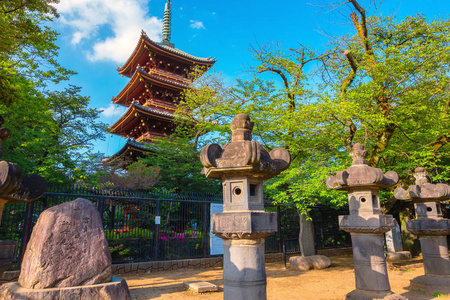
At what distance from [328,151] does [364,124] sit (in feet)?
7.33

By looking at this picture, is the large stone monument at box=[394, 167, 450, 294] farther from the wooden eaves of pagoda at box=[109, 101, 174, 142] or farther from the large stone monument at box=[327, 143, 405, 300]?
the wooden eaves of pagoda at box=[109, 101, 174, 142]

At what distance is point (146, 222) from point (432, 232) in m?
8.76

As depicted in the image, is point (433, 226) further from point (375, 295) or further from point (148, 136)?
point (148, 136)

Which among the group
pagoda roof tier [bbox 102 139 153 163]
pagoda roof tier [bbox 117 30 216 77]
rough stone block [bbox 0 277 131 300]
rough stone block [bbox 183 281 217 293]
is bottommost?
rough stone block [bbox 183 281 217 293]

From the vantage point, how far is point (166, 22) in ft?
98.9

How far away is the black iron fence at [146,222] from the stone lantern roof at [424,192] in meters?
6.51

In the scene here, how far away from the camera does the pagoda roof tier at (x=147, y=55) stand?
2144cm

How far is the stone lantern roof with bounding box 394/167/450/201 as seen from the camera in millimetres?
6387

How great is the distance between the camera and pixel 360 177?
16.6 ft

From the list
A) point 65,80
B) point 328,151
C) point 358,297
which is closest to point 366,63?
point 328,151

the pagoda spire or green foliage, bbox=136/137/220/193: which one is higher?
the pagoda spire

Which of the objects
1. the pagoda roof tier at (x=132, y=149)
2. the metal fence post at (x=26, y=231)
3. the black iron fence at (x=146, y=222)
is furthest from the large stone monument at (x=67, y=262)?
the pagoda roof tier at (x=132, y=149)

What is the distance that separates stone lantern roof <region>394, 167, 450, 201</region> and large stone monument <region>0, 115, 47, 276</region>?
7709 millimetres

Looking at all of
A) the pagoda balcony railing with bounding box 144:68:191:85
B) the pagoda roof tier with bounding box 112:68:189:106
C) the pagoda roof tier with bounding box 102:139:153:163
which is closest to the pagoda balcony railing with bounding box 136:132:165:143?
the pagoda roof tier with bounding box 102:139:153:163
